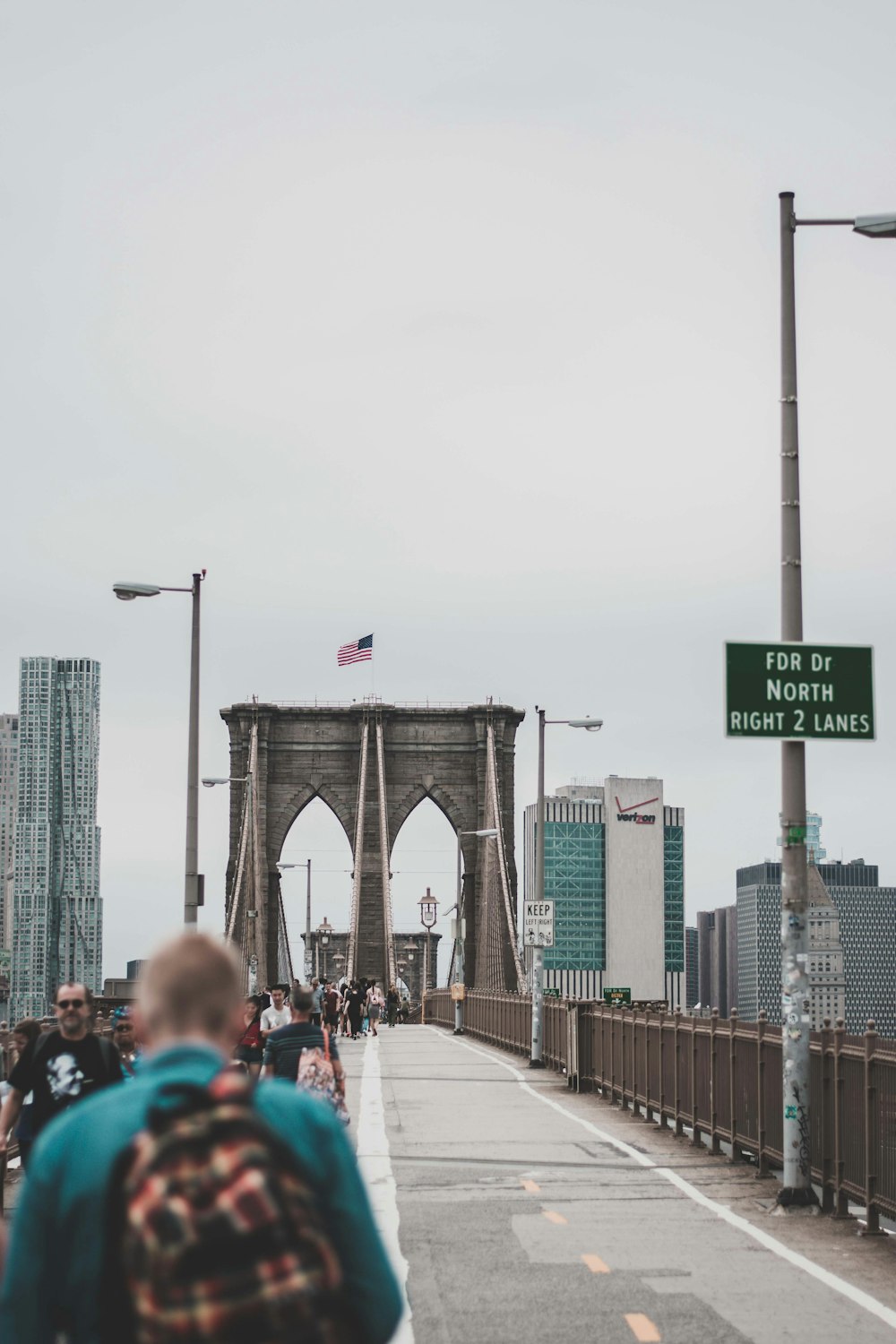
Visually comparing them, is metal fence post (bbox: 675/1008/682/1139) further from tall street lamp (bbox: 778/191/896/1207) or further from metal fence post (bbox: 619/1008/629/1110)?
tall street lamp (bbox: 778/191/896/1207)

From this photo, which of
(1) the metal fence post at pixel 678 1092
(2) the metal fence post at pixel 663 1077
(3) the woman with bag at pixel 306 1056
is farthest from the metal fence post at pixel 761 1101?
(3) the woman with bag at pixel 306 1056

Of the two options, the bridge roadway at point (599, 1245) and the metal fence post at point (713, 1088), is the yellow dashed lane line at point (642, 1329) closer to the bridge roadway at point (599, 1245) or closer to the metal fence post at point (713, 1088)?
the bridge roadway at point (599, 1245)

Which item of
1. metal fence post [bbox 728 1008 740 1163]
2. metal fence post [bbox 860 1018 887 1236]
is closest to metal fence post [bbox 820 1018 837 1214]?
metal fence post [bbox 860 1018 887 1236]

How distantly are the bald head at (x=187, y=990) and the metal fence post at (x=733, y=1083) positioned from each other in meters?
14.9

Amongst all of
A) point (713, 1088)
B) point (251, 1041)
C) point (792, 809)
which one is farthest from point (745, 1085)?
Answer: point (251, 1041)

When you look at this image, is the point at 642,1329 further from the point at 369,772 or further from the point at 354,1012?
the point at 369,772

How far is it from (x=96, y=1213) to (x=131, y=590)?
24539mm

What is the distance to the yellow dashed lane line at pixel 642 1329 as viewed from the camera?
30.8 ft

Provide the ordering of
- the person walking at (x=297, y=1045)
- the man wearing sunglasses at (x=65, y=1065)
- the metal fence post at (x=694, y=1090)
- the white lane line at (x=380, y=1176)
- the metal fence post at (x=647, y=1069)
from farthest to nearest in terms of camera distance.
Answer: the metal fence post at (x=647, y=1069), the metal fence post at (x=694, y=1090), the person walking at (x=297, y=1045), the white lane line at (x=380, y=1176), the man wearing sunglasses at (x=65, y=1065)

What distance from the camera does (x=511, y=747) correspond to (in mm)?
103500

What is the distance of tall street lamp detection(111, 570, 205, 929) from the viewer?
26875 mm

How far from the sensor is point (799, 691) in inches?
592

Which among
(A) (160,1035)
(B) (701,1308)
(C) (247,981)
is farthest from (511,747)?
(A) (160,1035)

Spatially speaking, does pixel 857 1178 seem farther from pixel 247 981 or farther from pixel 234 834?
pixel 234 834
